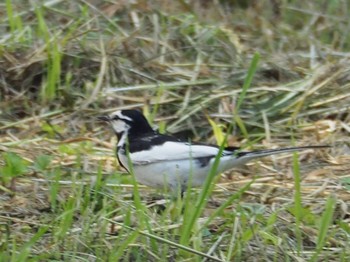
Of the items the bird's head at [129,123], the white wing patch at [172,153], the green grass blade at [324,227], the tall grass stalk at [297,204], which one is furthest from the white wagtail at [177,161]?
the green grass blade at [324,227]

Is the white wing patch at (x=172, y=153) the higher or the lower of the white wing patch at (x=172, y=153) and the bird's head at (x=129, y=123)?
the lower

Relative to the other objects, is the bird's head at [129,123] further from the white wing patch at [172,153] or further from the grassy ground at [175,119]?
the white wing patch at [172,153]

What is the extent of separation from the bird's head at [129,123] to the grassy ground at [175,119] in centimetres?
21

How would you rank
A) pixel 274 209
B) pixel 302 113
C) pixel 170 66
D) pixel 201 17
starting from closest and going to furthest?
1. pixel 274 209
2. pixel 302 113
3. pixel 170 66
4. pixel 201 17

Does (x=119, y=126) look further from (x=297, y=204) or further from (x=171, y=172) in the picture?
(x=297, y=204)

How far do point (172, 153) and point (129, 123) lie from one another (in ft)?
1.55

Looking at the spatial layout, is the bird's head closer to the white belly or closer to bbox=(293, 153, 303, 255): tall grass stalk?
the white belly

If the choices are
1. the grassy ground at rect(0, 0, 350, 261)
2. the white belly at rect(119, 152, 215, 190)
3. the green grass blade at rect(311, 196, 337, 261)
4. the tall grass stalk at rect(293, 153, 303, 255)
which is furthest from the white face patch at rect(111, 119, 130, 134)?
the green grass blade at rect(311, 196, 337, 261)

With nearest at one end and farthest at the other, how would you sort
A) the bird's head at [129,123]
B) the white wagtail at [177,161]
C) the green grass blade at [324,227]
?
the green grass blade at [324,227] < the white wagtail at [177,161] < the bird's head at [129,123]

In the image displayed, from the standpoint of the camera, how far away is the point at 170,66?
266 inches

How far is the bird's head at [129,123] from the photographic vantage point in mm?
5516

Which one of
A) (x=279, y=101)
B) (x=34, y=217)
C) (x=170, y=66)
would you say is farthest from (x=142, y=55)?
(x=34, y=217)

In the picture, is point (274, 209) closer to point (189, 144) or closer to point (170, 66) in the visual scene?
point (189, 144)

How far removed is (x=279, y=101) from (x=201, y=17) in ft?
4.77
